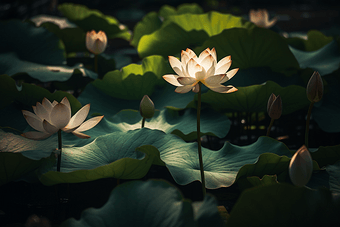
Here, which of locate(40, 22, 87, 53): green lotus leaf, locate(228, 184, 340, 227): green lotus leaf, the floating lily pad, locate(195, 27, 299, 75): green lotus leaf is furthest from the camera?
locate(40, 22, 87, 53): green lotus leaf

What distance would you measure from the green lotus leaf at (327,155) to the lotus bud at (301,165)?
390 millimetres

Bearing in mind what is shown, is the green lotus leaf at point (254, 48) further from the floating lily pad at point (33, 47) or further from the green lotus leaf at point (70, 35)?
the green lotus leaf at point (70, 35)

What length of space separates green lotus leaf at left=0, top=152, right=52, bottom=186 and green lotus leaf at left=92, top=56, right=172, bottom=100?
733 millimetres

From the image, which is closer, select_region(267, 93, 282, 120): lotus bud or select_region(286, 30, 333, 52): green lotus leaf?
select_region(267, 93, 282, 120): lotus bud

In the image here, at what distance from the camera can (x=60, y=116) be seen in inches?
32.4

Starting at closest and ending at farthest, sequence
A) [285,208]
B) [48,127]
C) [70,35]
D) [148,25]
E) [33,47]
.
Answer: [285,208] → [48,127] → [33,47] → [70,35] → [148,25]

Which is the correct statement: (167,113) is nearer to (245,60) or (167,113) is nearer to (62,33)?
(245,60)

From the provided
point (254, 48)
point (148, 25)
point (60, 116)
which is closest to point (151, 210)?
point (60, 116)

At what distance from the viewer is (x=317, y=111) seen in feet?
4.58

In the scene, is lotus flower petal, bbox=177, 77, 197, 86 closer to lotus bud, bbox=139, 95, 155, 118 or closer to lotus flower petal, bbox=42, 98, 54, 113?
lotus bud, bbox=139, 95, 155, 118

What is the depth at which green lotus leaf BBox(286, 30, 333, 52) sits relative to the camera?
207 cm

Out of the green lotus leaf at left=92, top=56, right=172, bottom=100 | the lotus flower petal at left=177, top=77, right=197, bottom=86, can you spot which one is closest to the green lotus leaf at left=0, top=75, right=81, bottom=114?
the green lotus leaf at left=92, top=56, right=172, bottom=100

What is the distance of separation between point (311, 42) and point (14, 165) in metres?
2.11

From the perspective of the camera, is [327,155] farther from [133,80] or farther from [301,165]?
[133,80]
